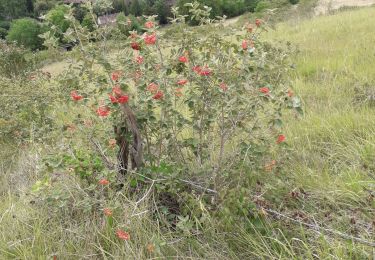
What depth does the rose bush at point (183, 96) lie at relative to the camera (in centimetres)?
181

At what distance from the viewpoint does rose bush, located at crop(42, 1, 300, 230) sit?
181 centimetres

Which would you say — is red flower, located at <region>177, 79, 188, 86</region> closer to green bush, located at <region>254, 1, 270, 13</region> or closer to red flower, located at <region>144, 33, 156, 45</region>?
red flower, located at <region>144, 33, 156, 45</region>

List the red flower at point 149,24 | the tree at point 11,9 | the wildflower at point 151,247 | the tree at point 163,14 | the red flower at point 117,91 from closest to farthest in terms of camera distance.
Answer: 1. the wildflower at point 151,247
2. the red flower at point 117,91
3. the red flower at point 149,24
4. the tree at point 163,14
5. the tree at point 11,9

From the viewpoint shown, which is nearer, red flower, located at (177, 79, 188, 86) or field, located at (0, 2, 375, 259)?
field, located at (0, 2, 375, 259)

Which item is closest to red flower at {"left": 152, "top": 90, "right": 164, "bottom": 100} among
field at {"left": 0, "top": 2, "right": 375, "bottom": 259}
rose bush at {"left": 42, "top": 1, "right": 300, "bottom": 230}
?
rose bush at {"left": 42, "top": 1, "right": 300, "bottom": 230}

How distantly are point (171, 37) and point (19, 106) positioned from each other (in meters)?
3.01

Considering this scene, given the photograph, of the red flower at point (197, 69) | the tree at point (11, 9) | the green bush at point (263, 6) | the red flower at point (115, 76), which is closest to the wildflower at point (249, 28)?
the red flower at point (197, 69)

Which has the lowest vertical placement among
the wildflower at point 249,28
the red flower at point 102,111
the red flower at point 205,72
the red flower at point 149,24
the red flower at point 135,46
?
the red flower at point 102,111

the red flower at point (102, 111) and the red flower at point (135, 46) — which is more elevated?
the red flower at point (135, 46)

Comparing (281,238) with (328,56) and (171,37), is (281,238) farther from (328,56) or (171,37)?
(328,56)

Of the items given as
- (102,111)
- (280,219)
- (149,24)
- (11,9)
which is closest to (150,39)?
(149,24)

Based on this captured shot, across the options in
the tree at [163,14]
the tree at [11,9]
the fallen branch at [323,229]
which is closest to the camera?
the fallen branch at [323,229]

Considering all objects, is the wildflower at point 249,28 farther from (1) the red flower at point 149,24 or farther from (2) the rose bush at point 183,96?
(1) the red flower at point 149,24

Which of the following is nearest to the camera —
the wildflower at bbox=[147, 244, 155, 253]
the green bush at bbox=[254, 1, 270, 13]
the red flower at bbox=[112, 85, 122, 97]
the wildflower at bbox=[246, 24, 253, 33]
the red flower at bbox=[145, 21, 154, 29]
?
the wildflower at bbox=[147, 244, 155, 253]
